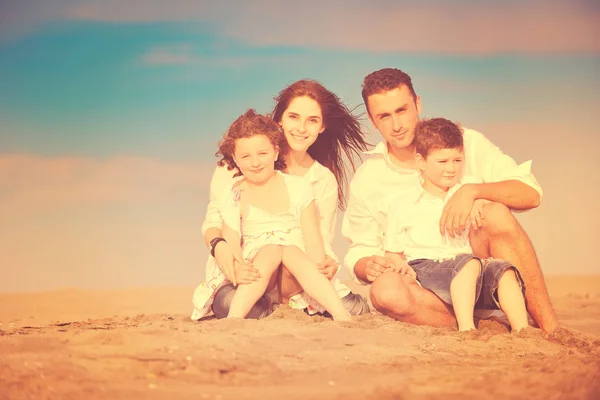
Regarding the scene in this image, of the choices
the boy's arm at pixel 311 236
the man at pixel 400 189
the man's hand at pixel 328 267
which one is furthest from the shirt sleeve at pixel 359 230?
the boy's arm at pixel 311 236

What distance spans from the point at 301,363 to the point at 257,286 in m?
1.14

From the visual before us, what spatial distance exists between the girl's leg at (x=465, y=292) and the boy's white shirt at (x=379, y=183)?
0.61 m

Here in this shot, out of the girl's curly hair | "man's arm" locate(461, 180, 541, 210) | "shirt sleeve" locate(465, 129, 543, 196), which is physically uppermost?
the girl's curly hair

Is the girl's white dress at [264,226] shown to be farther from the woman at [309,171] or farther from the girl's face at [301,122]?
the girl's face at [301,122]

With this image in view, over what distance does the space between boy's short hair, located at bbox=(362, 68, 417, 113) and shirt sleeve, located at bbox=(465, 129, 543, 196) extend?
42 centimetres

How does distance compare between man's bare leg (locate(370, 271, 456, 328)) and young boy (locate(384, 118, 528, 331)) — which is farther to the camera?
man's bare leg (locate(370, 271, 456, 328))

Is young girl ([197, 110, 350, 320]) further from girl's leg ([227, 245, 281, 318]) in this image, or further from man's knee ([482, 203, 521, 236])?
man's knee ([482, 203, 521, 236])

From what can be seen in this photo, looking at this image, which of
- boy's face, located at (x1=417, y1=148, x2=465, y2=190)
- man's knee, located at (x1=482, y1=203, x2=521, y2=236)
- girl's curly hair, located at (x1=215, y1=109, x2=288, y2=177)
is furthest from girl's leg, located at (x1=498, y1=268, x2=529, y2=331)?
girl's curly hair, located at (x1=215, y1=109, x2=288, y2=177)

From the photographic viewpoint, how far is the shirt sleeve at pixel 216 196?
454 centimetres

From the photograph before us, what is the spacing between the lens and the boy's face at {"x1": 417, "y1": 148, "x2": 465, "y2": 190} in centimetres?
414

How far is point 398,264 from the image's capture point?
4215mm

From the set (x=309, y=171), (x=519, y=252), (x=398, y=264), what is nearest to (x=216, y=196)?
(x=309, y=171)

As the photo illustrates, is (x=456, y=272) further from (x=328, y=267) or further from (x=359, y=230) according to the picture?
(x=359, y=230)

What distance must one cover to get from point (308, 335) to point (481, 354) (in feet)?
2.23
